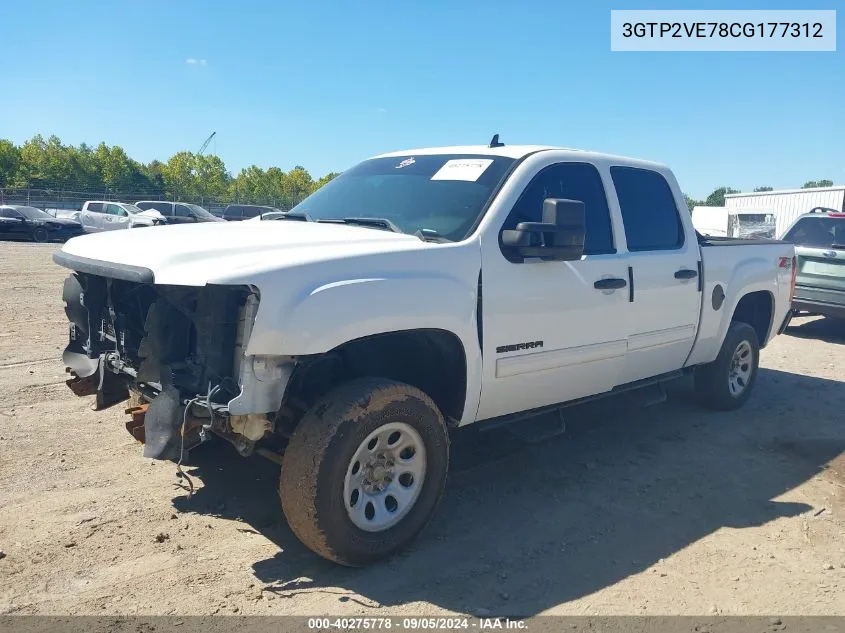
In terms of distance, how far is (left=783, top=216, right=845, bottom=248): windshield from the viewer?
1060 cm

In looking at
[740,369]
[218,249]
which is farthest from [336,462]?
[740,369]

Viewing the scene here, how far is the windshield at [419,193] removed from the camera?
3.98 meters

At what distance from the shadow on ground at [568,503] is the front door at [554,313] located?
62 centimetres

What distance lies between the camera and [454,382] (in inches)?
149

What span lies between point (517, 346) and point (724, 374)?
123 inches

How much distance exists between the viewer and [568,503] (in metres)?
4.26

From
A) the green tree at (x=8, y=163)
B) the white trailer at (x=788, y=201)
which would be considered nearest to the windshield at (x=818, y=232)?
the white trailer at (x=788, y=201)

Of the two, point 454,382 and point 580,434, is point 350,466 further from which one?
point 580,434

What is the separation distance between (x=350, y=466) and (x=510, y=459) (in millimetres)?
1994

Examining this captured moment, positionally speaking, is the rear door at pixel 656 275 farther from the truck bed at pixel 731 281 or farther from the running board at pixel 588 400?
the truck bed at pixel 731 281

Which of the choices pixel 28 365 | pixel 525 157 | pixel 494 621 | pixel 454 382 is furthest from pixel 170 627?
pixel 28 365

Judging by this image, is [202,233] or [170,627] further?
[202,233]

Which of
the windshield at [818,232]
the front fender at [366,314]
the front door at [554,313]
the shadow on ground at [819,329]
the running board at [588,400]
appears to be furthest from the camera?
the shadow on ground at [819,329]

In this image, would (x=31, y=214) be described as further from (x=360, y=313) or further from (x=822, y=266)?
(x=360, y=313)
